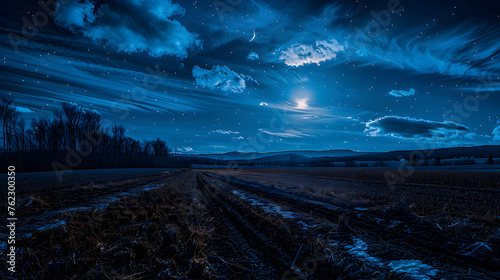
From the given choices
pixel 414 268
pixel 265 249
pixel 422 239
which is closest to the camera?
pixel 414 268

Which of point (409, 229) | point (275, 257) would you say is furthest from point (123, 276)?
point (409, 229)

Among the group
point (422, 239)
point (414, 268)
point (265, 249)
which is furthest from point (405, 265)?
point (265, 249)

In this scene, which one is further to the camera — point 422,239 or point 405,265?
point 422,239

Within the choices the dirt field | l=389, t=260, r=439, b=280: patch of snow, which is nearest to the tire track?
the dirt field

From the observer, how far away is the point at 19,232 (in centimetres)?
502

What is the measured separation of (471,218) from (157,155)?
131 metres

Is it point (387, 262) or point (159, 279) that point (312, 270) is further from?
point (159, 279)

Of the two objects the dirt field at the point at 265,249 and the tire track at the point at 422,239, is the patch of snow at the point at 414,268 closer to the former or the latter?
the dirt field at the point at 265,249

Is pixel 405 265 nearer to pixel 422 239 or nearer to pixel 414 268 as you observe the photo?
pixel 414 268

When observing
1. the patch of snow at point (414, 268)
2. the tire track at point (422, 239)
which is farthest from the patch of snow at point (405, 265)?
the tire track at point (422, 239)

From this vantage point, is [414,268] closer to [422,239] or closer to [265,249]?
[422,239]

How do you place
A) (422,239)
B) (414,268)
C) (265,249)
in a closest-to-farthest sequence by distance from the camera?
1. (414,268)
2. (265,249)
3. (422,239)

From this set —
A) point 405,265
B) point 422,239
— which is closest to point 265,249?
point 405,265

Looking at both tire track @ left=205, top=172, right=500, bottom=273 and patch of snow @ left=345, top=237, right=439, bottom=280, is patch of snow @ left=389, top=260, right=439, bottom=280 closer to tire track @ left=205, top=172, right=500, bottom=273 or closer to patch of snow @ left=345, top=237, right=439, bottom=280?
patch of snow @ left=345, top=237, right=439, bottom=280
